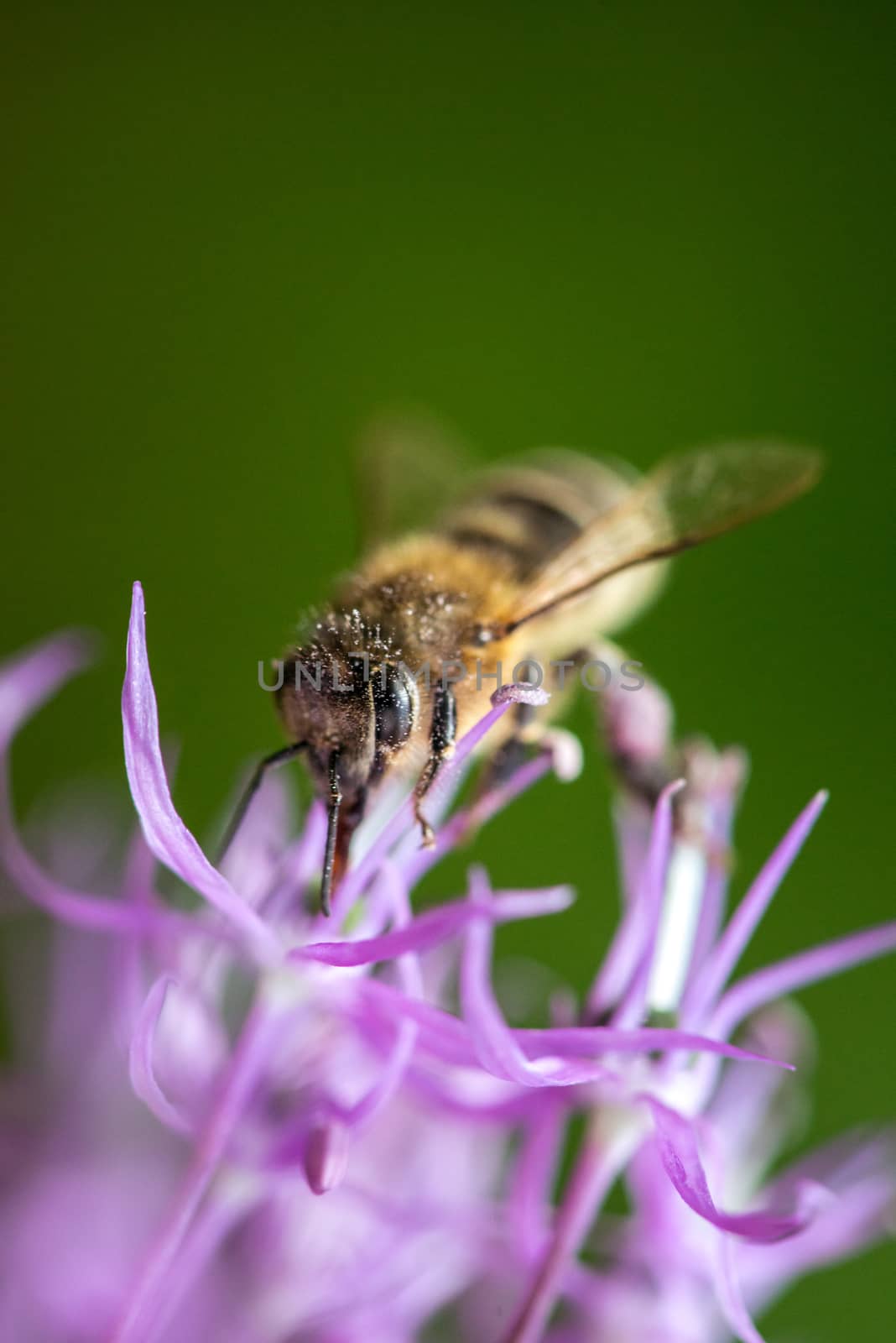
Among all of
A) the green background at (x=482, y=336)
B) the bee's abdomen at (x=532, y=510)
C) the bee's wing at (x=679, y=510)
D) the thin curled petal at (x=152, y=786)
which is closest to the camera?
the thin curled petal at (x=152, y=786)

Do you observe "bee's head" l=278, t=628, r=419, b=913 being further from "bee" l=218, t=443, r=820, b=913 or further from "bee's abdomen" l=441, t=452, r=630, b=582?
"bee's abdomen" l=441, t=452, r=630, b=582

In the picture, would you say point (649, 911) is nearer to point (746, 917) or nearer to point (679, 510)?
point (746, 917)

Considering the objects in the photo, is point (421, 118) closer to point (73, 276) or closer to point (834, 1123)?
point (73, 276)

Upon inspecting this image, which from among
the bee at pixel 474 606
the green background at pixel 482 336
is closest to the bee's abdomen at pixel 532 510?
the bee at pixel 474 606

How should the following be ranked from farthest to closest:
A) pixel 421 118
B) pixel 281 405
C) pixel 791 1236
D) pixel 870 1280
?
pixel 421 118 < pixel 281 405 < pixel 870 1280 < pixel 791 1236

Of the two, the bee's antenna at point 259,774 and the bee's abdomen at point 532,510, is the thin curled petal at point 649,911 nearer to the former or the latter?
the bee's antenna at point 259,774

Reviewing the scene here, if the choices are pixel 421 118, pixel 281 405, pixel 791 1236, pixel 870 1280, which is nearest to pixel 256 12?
pixel 421 118

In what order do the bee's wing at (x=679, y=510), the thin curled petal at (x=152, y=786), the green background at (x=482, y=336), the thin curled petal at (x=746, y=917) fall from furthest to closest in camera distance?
1. the green background at (x=482, y=336)
2. the bee's wing at (x=679, y=510)
3. the thin curled petal at (x=746, y=917)
4. the thin curled petal at (x=152, y=786)

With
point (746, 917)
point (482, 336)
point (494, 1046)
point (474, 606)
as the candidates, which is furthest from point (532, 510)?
point (482, 336)
